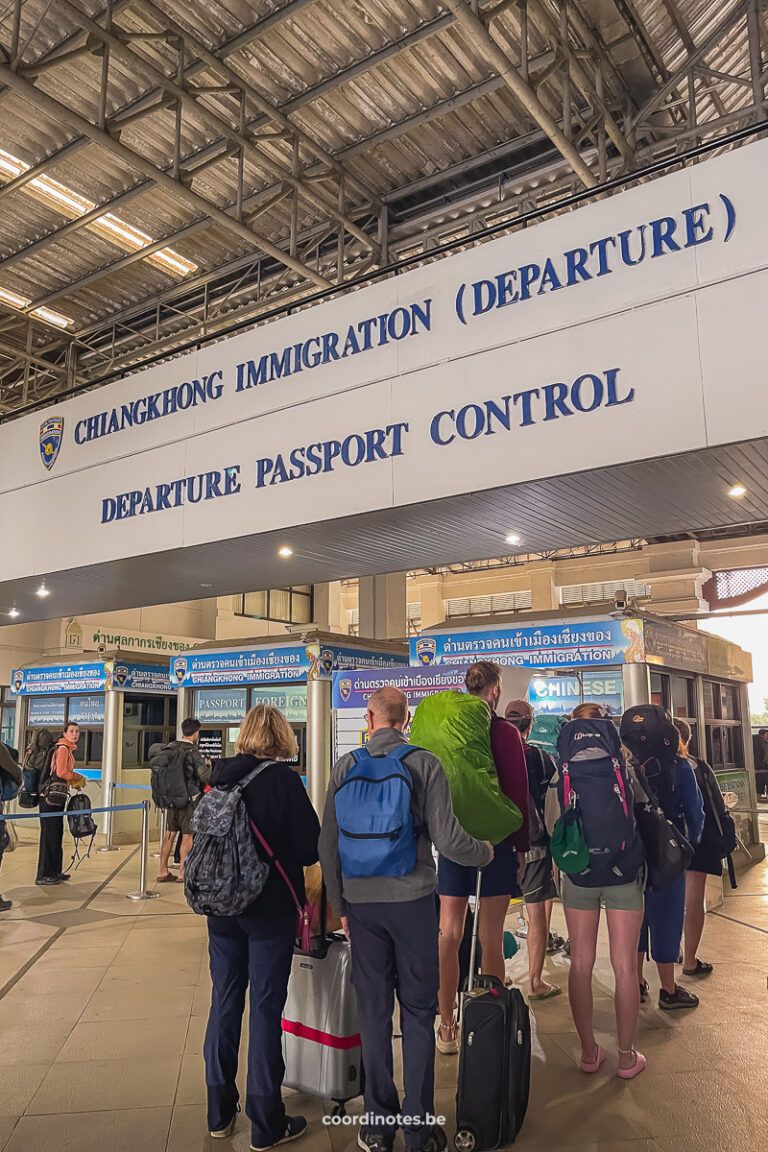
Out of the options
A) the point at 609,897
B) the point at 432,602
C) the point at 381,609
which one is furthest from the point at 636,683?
Answer: the point at 432,602

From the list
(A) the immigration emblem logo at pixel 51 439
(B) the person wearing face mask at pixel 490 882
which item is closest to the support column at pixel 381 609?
(A) the immigration emblem logo at pixel 51 439

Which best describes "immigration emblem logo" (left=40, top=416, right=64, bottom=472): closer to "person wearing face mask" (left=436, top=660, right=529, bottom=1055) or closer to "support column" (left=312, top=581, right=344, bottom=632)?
"person wearing face mask" (left=436, top=660, right=529, bottom=1055)

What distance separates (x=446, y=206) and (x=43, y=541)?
5.20 meters

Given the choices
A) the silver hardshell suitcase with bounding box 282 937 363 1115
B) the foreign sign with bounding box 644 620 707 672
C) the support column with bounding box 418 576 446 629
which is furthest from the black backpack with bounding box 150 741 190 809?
the support column with bounding box 418 576 446 629

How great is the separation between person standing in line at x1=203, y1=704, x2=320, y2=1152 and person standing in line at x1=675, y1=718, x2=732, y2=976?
7.96 ft

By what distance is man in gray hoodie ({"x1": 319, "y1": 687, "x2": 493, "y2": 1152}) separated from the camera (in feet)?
8.54

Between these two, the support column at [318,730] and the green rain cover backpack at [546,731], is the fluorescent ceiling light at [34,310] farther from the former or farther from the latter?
the green rain cover backpack at [546,731]

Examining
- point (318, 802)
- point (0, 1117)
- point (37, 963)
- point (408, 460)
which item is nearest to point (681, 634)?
point (318, 802)

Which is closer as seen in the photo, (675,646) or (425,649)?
(675,646)

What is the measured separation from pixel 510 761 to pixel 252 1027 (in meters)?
1.31

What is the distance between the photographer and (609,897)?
329 cm

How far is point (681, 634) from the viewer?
8719mm

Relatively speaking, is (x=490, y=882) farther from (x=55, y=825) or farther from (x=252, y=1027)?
(x=55, y=825)

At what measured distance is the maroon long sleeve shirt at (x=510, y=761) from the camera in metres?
3.26
